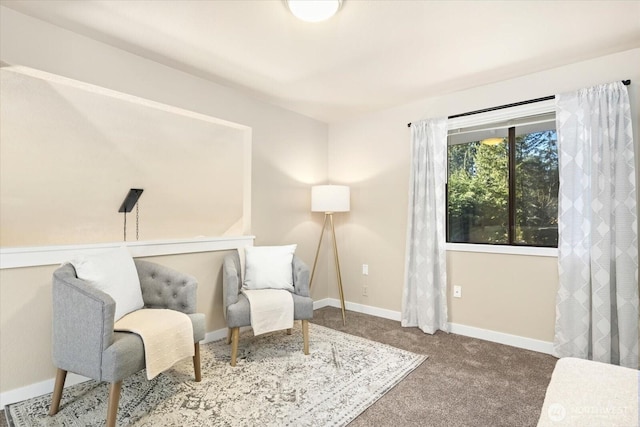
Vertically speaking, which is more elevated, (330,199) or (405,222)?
(330,199)

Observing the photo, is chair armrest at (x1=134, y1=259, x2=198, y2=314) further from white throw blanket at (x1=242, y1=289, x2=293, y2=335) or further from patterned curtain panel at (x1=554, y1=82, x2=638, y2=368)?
patterned curtain panel at (x1=554, y1=82, x2=638, y2=368)

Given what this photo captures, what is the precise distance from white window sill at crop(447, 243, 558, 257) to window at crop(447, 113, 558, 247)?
88 millimetres

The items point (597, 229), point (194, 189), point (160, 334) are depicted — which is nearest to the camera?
point (160, 334)

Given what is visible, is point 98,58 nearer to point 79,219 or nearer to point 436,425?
point 79,219

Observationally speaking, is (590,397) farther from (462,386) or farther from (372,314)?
(372,314)

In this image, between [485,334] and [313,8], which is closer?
[313,8]

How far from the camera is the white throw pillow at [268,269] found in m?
2.97

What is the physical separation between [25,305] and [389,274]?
3188 millimetres

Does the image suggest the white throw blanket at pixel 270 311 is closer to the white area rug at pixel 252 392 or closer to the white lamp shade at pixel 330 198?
the white area rug at pixel 252 392

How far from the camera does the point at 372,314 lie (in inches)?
157

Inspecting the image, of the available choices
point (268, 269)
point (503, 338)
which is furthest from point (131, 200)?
point (503, 338)

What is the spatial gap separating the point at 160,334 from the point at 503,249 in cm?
290

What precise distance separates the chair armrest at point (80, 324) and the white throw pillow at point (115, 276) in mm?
82

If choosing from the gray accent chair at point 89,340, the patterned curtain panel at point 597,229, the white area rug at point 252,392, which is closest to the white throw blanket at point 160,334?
the gray accent chair at point 89,340
